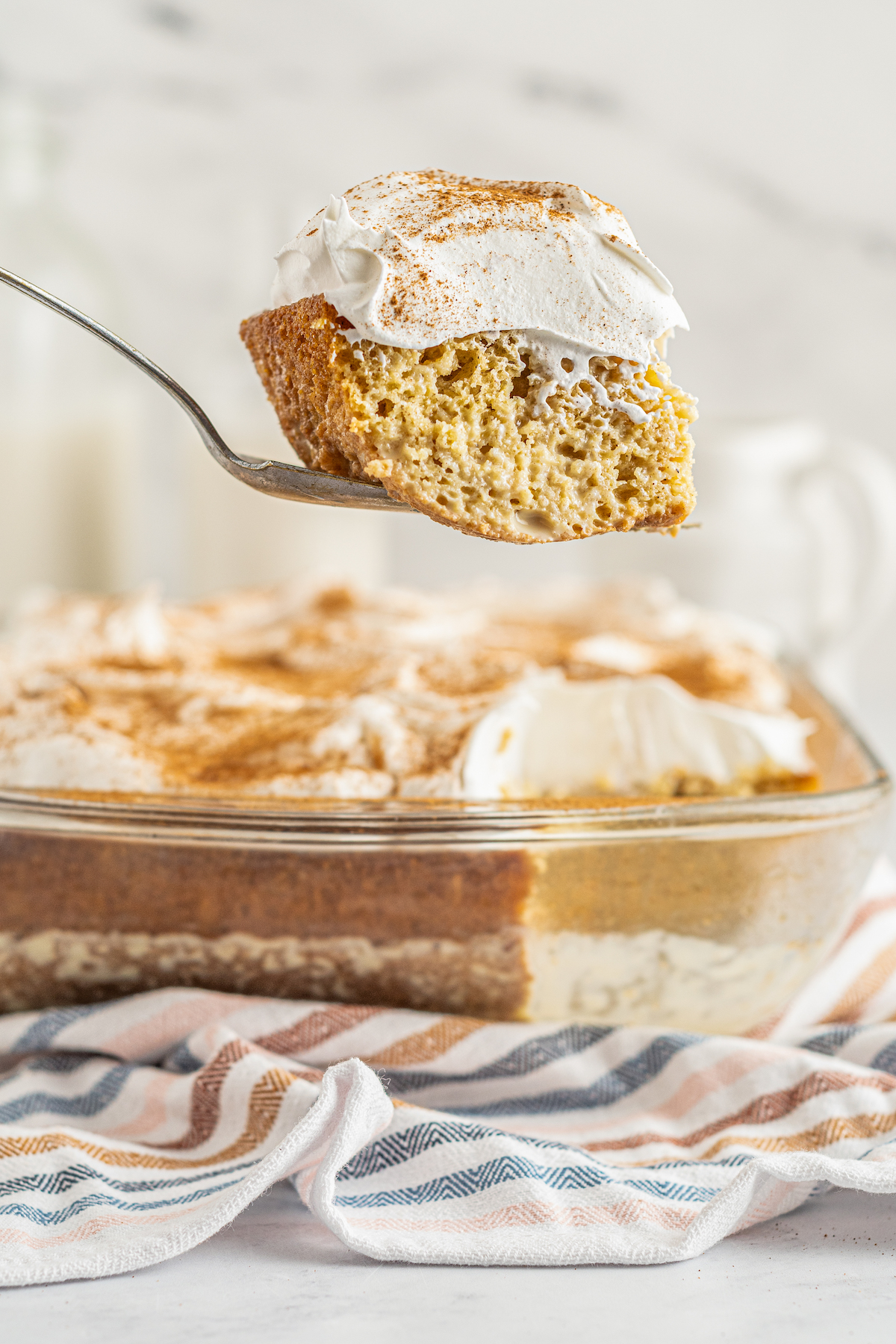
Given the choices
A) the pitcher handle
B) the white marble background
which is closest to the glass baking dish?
the pitcher handle

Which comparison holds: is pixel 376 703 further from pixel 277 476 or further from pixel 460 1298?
pixel 460 1298

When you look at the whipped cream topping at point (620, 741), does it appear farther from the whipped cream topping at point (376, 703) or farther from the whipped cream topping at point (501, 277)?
the whipped cream topping at point (501, 277)

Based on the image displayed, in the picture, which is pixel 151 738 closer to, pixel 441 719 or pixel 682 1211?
pixel 441 719

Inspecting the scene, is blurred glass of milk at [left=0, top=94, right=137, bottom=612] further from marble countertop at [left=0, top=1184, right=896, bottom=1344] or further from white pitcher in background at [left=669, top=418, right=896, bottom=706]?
marble countertop at [left=0, top=1184, right=896, bottom=1344]

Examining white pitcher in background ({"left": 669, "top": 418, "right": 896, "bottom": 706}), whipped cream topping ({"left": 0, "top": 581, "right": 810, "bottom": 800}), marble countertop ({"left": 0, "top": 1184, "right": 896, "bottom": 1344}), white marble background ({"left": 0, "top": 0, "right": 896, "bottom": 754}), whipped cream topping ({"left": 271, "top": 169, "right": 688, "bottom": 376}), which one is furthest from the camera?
white marble background ({"left": 0, "top": 0, "right": 896, "bottom": 754})

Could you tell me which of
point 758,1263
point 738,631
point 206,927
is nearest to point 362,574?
point 738,631

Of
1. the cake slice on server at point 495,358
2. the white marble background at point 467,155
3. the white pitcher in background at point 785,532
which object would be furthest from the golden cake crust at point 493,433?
the white marble background at point 467,155
